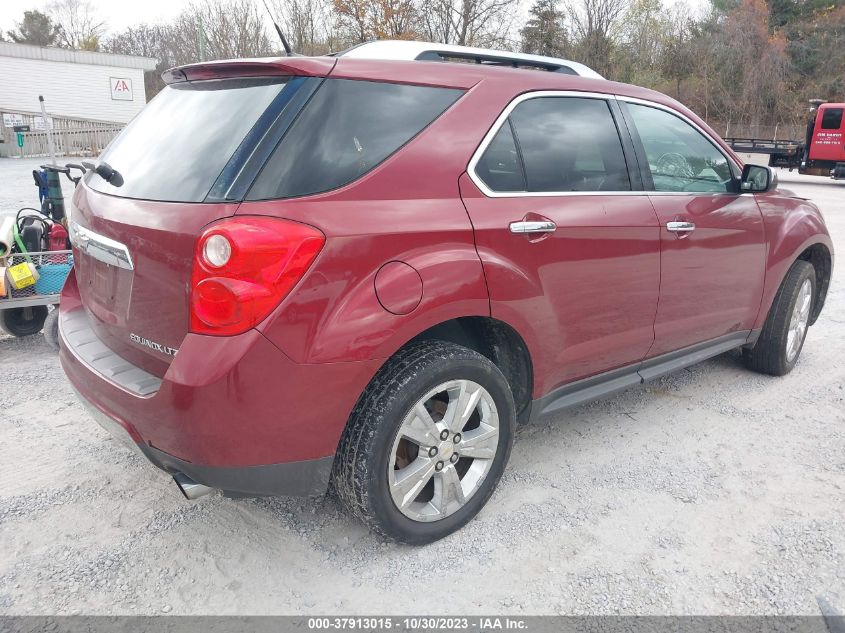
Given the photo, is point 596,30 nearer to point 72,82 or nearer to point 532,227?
point 72,82

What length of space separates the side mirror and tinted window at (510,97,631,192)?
3.40 ft

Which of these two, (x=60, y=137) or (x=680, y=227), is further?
(x=60, y=137)

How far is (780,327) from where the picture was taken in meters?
4.27

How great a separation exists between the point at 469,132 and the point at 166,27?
45.0 meters

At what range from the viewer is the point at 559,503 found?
2.88m

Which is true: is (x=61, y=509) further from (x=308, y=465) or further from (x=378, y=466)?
(x=378, y=466)

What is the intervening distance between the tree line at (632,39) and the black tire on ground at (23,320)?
22461 millimetres

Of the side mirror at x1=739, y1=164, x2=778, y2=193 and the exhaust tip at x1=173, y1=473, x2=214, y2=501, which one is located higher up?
the side mirror at x1=739, y1=164, x2=778, y2=193

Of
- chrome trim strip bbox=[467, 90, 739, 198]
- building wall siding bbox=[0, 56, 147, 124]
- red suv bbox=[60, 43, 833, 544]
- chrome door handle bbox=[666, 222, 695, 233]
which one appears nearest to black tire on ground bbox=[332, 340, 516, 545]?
red suv bbox=[60, 43, 833, 544]

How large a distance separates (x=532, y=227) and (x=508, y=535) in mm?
1262

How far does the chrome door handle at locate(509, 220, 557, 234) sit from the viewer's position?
2594 millimetres

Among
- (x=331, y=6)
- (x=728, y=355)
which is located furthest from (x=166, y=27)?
(x=728, y=355)

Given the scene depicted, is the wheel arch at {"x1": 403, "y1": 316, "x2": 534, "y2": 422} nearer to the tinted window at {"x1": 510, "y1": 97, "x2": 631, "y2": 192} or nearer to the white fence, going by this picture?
the tinted window at {"x1": 510, "y1": 97, "x2": 631, "y2": 192}

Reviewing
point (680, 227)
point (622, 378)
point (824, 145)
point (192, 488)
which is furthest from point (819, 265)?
point (824, 145)
